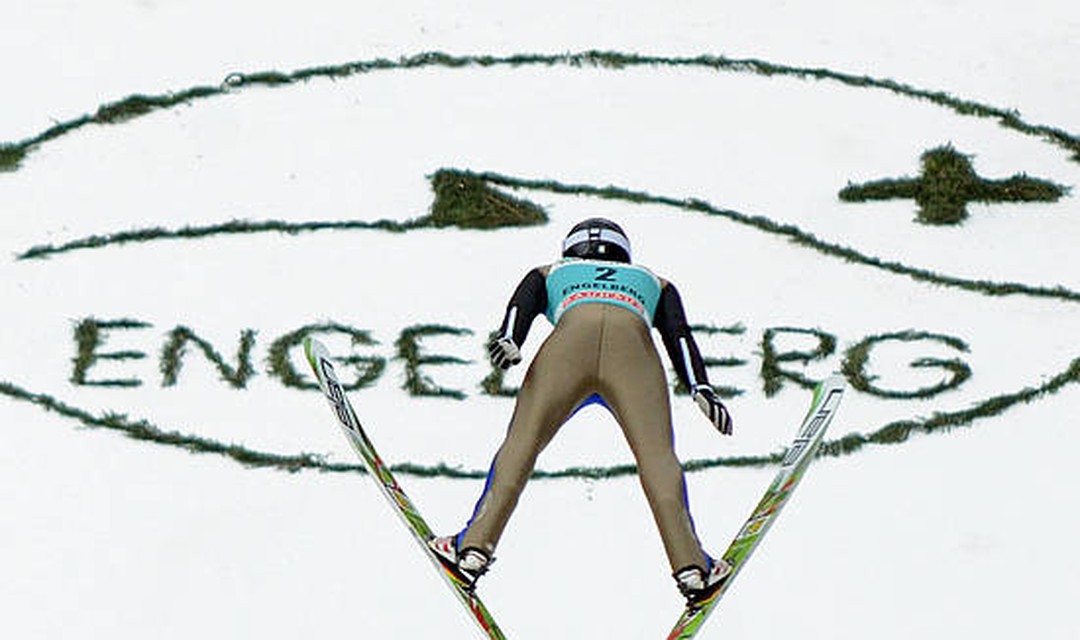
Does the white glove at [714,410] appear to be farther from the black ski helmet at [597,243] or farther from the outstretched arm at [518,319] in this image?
the black ski helmet at [597,243]

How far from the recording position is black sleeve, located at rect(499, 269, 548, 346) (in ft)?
27.4

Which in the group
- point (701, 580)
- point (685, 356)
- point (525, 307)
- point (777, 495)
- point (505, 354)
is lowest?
point (701, 580)

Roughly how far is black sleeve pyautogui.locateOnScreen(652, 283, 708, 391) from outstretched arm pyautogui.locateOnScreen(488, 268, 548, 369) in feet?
1.64

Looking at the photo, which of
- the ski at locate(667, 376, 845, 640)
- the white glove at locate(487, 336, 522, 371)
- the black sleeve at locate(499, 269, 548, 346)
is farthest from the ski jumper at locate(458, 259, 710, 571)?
the ski at locate(667, 376, 845, 640)

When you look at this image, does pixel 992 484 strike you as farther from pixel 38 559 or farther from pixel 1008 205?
pixel 38 559

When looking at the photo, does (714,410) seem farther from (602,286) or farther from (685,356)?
(602,286)

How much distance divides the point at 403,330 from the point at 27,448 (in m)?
1.87

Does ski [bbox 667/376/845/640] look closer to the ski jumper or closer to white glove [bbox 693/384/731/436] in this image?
the ski jumper

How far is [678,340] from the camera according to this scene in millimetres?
8508

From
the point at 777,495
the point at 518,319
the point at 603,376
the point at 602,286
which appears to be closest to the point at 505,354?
the point at 518,319

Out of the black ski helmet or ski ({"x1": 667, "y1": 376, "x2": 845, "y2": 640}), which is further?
the black ski helmet

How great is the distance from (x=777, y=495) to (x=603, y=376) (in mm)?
919

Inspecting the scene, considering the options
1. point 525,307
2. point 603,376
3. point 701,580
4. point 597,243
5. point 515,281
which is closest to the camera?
point 701,580

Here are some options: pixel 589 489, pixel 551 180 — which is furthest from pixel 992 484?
pixel 551 180
